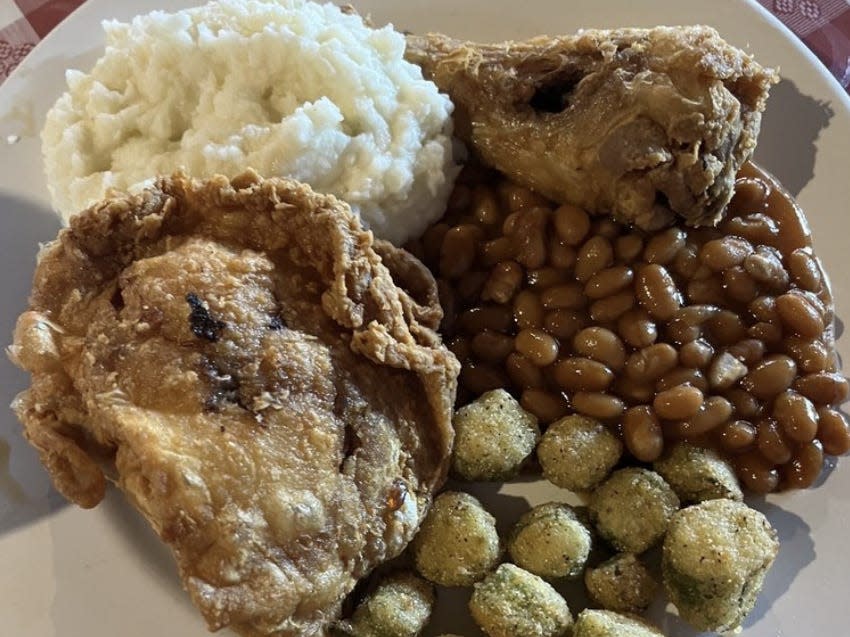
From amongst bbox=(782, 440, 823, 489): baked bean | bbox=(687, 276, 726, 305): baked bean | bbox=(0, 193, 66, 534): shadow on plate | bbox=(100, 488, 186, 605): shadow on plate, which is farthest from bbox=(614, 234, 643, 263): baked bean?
bbox=(0, 193, 66, 534): shadow on plate

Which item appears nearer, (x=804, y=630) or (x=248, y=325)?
(x=248, y=325)

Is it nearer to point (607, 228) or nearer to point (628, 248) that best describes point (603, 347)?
point (628, 248)

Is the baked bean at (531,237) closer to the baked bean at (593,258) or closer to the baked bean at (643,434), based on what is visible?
the baked bean at (593,258)

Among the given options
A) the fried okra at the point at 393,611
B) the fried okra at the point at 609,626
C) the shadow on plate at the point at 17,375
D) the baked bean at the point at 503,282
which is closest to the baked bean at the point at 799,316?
the baked bean at the point at 503,282

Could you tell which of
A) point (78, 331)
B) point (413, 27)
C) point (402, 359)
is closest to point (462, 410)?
point (402, 359)

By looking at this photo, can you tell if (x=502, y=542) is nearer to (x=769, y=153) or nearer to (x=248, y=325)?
(x=248, y=325)

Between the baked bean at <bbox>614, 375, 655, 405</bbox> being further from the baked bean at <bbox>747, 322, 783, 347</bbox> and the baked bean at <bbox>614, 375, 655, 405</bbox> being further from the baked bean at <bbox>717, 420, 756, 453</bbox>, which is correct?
the baked bean at <bbox>747, 322, 783, 347</bbox>

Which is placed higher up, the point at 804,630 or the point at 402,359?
the point at 402,359
